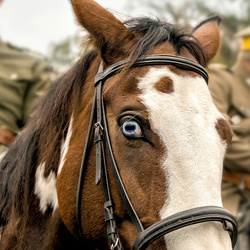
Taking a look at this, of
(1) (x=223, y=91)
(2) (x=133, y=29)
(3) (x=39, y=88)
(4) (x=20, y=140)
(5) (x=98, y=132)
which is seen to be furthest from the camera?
(1) (x=223, y=91)

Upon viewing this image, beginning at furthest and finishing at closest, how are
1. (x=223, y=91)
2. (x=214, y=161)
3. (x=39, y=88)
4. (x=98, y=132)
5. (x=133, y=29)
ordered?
1. (x=223, y=91)
2. (x=39, y=88)
3. (x=133, y=29)
4. (x=98, y=132)
5. (x=214, y=161)

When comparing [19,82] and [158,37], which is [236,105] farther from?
[158,37]

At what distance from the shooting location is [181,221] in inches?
62.5

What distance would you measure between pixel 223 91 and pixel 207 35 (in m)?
2.14

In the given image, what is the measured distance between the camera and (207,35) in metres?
2.52

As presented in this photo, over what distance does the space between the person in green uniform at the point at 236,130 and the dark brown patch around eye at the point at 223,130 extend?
2320mm

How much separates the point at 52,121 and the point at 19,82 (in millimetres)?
1987

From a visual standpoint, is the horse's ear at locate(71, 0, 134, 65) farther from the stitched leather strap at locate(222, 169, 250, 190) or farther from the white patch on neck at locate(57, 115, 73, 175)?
the stitched leather strap at locate(222, 169, 250, 190)

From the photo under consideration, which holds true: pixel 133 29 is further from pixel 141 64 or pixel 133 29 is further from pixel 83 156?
pixel 83 156

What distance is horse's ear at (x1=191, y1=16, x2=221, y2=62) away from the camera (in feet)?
8.03

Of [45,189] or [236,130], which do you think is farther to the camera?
[236,130]

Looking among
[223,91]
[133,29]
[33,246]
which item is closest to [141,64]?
[133,29]

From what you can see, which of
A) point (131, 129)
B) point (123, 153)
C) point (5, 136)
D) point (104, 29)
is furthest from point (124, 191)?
point (5, 136)

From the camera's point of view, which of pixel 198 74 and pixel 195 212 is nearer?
pixel 195 212
